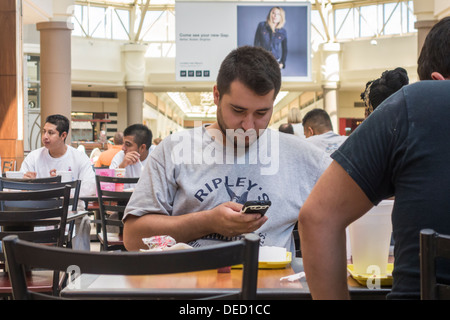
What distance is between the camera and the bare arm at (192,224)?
1694 mm

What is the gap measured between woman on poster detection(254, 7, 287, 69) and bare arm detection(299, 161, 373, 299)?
10231 mm

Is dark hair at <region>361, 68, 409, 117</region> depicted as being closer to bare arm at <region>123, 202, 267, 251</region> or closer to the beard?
the beard

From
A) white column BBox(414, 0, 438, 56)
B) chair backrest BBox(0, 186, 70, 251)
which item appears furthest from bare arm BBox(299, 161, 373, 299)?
white column BBox(414, 0, 438, 56)

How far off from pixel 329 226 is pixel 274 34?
34.7 feet

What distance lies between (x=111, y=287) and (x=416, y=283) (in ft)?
2.41

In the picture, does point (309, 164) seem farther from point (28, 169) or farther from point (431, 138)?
point (28, 169)

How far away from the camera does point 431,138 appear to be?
1.11 meters

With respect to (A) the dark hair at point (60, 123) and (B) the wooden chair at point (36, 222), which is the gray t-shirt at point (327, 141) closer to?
(A) the dark hair at point (60, 123)

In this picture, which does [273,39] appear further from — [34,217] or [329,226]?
[329,226]

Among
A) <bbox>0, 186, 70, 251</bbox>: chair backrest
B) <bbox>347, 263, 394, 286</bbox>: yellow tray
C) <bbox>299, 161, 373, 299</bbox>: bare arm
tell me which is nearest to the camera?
<bbox>299, 161, 373, 299</bbox>: bare arm

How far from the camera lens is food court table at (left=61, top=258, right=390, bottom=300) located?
1.33m

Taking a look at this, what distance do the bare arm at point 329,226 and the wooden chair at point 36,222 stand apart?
1.94 m

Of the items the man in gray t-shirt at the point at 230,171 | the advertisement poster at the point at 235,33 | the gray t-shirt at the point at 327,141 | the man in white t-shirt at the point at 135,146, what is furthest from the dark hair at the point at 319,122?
the advertisement poster at the point at 235,33
